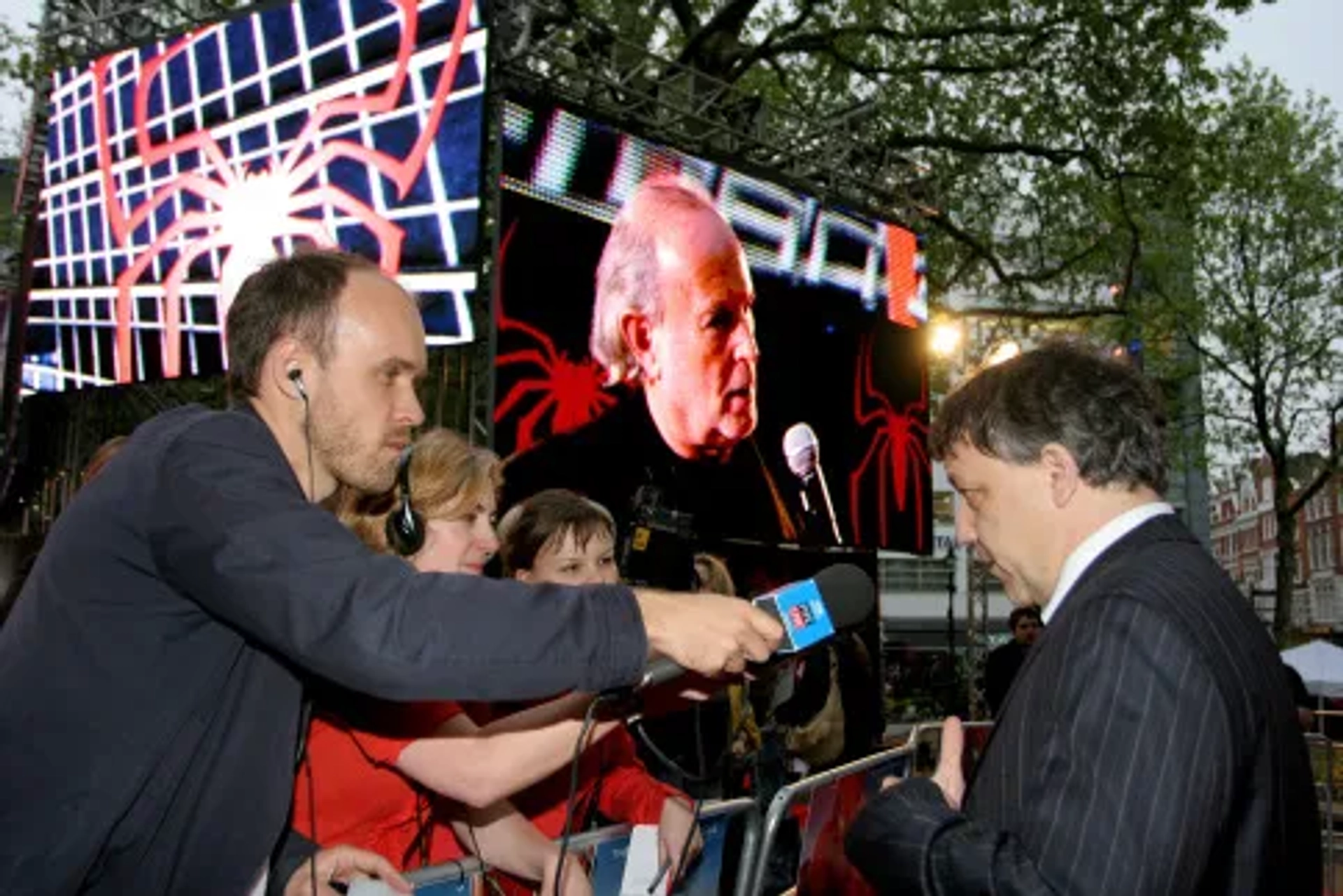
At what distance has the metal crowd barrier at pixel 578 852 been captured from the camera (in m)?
2.52

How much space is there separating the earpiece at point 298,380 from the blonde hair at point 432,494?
3.41 feet

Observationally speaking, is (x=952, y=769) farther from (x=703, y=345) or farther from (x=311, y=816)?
(x=703, y=345)

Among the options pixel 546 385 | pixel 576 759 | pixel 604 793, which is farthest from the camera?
pixel 546 385

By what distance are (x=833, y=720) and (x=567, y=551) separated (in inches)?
143

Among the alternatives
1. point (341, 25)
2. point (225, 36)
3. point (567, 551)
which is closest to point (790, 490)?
point (341, 25)

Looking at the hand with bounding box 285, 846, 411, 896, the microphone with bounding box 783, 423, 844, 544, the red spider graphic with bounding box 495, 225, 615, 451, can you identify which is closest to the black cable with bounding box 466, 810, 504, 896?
the hand with bounding box 285, 846, 411, 896

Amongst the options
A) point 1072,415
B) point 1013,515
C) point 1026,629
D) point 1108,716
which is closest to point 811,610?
point 1108,716

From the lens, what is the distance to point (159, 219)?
10.9m

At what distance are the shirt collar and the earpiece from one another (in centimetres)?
145

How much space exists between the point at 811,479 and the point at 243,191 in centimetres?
627

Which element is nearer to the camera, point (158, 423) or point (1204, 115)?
point (158, 423)

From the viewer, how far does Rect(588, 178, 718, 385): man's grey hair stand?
33.1 ft

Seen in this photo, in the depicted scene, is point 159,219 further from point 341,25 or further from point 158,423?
point 158,423

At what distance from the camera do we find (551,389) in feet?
31.1
